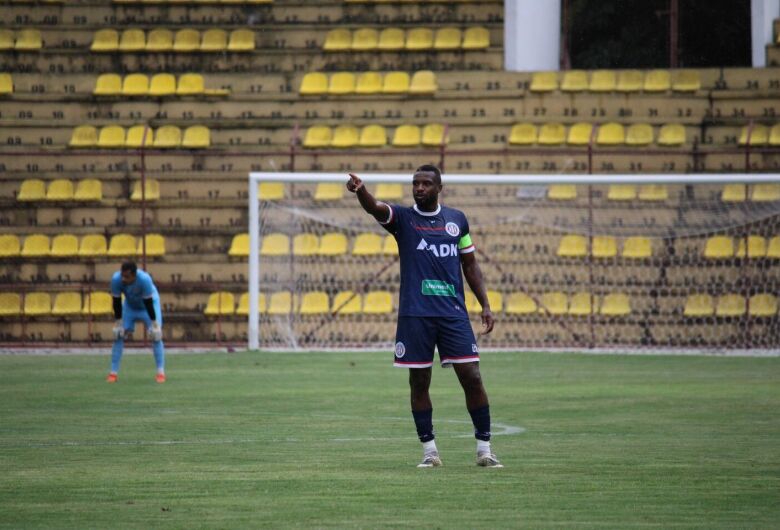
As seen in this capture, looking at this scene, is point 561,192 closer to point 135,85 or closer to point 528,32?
point 528,32

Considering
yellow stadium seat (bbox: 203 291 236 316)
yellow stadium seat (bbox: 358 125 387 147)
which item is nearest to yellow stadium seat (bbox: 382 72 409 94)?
yellow stadium seat (bbox: 358 125 387 147)

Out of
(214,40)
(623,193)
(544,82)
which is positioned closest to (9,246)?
(214,40)

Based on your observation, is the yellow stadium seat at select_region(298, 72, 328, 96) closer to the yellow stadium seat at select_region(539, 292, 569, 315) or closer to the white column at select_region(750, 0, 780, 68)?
the yellow stadium seat at select_region(539, 292, 569, 315)

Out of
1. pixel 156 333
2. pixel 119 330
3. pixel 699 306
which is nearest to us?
pixel 156 333

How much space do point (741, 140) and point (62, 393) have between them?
1624cm

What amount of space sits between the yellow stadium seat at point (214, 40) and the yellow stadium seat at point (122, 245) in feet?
17.4

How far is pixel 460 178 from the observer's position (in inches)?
1075

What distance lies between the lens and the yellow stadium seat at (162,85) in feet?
109

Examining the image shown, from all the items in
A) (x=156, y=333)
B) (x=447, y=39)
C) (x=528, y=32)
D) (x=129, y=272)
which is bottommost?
(x=156, y=333)

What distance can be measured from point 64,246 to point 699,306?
509 inches

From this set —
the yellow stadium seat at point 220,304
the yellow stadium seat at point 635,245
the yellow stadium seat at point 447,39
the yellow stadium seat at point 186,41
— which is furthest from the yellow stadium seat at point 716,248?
the yellow stadium seat at point 186,41

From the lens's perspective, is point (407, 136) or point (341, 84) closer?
point (407, 136)

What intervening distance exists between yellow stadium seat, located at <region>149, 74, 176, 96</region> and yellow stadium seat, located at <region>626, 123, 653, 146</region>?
10.0m

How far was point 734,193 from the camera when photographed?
2864 cm
